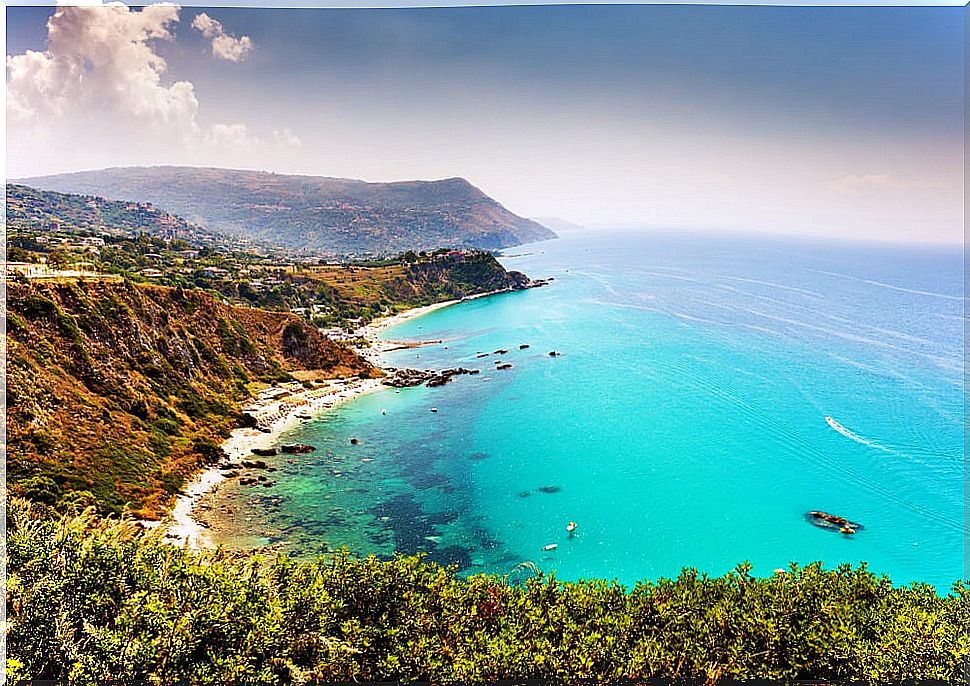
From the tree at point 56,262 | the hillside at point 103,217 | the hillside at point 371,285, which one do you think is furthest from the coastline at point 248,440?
the hillside at point 103,217

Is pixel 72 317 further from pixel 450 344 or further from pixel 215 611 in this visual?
pixel 450 344

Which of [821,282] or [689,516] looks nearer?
[689,516]

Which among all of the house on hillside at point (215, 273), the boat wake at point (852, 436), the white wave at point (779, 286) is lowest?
the boat wake at point (852, 436)

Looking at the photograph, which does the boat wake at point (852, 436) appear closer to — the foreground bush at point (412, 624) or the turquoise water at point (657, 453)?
the turquoise water at point (657, 453)

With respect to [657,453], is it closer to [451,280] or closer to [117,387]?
[117,387]

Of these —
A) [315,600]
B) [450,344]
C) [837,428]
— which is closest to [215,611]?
[315,600]

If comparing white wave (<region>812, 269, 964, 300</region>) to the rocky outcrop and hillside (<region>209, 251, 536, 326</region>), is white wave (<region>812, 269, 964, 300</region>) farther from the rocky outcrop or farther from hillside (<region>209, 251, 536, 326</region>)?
the rocky outcrop
